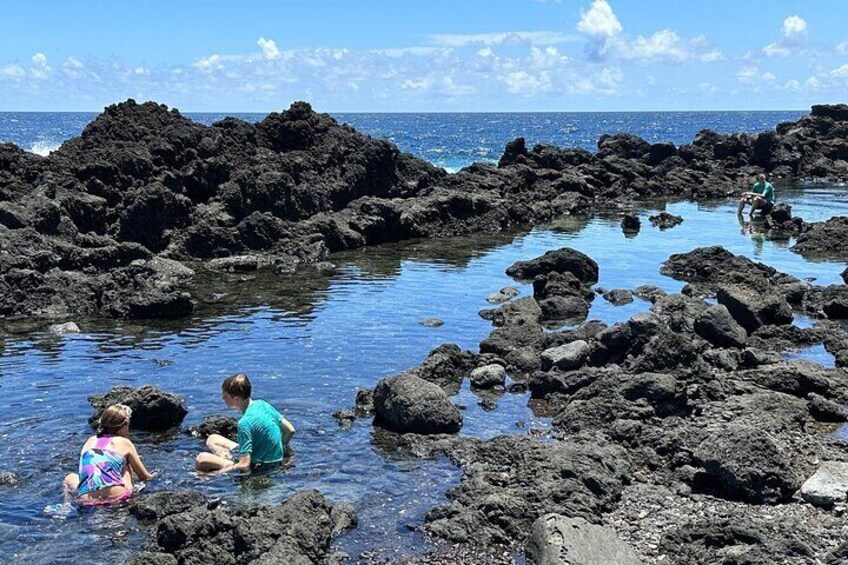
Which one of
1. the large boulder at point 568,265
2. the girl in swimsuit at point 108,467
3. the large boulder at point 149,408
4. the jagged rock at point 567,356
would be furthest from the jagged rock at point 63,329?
the large boulder at point 568,265

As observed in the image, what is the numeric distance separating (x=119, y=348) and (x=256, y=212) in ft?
55.6

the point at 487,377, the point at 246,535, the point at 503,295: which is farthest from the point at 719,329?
the point at 246,535

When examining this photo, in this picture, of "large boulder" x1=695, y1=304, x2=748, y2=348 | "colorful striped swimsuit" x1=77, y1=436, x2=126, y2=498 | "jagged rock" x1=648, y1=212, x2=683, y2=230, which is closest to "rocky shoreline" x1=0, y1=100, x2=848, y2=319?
"jagged rock" x1=648, y1=212, x2=683, y2=230

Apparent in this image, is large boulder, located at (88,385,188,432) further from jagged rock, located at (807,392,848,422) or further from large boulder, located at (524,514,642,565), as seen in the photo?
jagged rock, located at (807,392,848,422)

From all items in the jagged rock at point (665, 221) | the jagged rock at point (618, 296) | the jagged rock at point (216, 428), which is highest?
the jagged rock at point (216, 428)

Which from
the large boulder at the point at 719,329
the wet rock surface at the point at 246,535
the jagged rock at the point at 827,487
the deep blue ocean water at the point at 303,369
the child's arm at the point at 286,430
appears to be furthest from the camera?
the large boulder at the point at 719,329

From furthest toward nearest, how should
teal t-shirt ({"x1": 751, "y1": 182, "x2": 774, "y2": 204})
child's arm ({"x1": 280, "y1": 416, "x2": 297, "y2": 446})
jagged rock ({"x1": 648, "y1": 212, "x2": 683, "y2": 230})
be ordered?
teal t-shirt ({"x1": 751, "y1": 182, "x2": 774, "y2": 204})
jagged rock ({"x1": 648, "y1": 212, "x2": 683, "y2": 230})
child's arm ({"x1": 280, "y1": 416, "x2": 297, "y2": 446})

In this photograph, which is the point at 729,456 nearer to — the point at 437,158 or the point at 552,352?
the point at 552,352

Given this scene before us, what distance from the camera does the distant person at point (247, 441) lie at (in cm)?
1503

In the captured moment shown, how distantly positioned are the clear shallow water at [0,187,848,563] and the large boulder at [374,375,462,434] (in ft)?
1.48

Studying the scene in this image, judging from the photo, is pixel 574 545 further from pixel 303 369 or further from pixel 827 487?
pixel 303 369

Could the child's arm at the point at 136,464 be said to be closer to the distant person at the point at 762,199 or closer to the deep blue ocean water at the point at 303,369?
the deep blue ocean water at the point at 303,369

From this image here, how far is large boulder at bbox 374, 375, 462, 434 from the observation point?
676 inches

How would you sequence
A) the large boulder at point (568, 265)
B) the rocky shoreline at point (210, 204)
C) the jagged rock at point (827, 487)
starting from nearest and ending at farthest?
the jagged rock at point (827, 487) < the rocky shoreline at point (210, 204) < the large boulder at point (568, 265)
